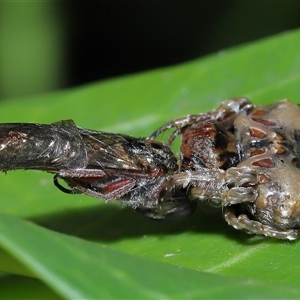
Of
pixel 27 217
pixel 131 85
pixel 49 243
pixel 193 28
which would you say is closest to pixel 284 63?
pixel 131 85

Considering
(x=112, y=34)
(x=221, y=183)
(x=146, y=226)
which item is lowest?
(x=146, y=226)

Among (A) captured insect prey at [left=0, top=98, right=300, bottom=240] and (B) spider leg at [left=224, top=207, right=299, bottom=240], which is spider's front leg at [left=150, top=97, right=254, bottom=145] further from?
(B) spider leg at [left=224, top=207, right=299, bottom=240]

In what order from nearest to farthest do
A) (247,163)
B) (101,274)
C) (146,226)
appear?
(101,274)
(247,163)
(146,226)

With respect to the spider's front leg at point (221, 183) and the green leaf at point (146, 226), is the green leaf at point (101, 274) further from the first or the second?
the spider's front leg at point (221, 183)

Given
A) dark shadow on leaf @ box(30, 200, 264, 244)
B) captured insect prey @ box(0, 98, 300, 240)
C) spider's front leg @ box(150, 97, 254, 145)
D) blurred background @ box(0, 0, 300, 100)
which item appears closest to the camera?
captured insect prey @ box(0, 98, 300, 240)

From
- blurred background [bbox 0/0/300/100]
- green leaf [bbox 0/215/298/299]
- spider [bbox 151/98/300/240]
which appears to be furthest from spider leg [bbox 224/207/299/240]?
blurred background [bbox 0/0/300/100]

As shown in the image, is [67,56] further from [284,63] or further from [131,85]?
[284,63]

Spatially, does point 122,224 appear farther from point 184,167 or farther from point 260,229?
point 260,229

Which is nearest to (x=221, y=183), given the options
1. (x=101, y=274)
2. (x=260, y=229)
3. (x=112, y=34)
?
(x=260, y=229)
